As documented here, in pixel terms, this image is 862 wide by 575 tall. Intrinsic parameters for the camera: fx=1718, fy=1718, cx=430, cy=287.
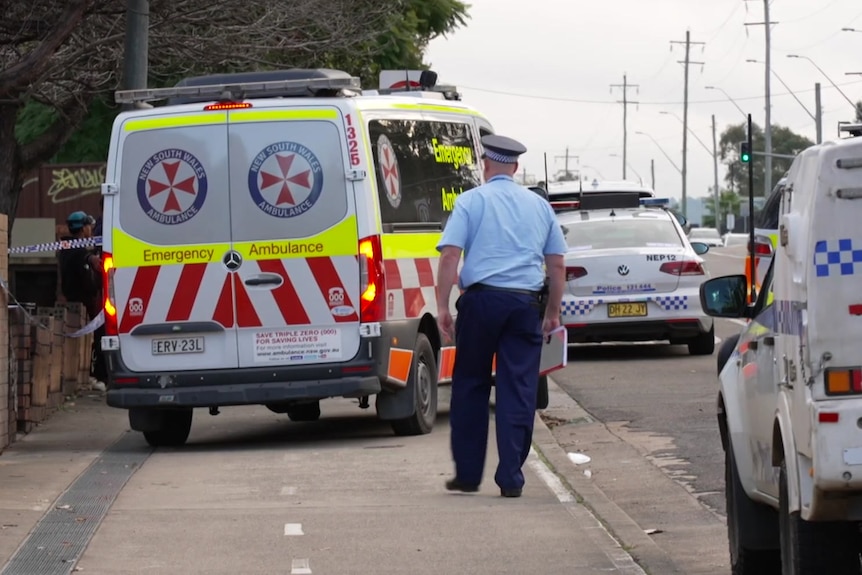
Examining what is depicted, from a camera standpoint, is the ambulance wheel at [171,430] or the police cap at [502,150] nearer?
the police cap at [502,150]

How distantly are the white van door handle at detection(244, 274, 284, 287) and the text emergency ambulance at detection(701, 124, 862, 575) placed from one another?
564cm

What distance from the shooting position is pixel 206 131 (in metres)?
11.3

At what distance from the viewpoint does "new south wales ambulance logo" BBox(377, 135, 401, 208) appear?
38.1ft

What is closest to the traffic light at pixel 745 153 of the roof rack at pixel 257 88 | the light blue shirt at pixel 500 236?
the light blue shirt at pixel 500 236

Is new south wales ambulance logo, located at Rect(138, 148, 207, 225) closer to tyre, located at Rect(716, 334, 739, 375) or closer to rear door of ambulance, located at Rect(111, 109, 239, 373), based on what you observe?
rear door of ambulance, located at Rect(111, 109, 239, 373)

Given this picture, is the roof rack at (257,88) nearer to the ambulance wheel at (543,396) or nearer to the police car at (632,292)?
the ambulance wheel at (543,396)

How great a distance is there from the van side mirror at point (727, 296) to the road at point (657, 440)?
1.15m

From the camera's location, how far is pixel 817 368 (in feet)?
16.3

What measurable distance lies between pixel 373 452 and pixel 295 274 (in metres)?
1.28

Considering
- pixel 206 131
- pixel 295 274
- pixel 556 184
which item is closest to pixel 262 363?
pixel 295 274

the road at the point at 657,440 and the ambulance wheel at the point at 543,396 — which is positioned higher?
the ambulance wheel at the point at 543,396

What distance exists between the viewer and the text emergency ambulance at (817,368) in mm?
4902

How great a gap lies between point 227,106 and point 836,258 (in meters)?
6.97

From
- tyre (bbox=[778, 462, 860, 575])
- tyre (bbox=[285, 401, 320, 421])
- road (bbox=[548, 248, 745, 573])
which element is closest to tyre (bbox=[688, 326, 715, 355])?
road (bbox=[548, 248, 745, 573])
